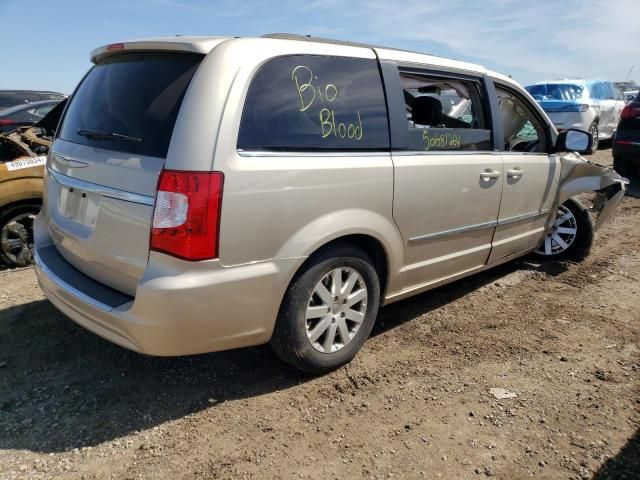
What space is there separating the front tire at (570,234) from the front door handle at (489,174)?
1.51m

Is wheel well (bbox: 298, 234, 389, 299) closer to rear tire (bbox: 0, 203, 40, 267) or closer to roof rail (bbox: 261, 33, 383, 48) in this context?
roof rail (bbox: 261, 33, 383, 48)

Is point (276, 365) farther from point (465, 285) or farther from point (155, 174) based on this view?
point (465, 285)

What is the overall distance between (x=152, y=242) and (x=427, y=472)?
1589 millimetres

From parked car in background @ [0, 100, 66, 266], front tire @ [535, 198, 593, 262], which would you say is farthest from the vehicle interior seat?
parked car in background @ [0, 100, 66, 266]

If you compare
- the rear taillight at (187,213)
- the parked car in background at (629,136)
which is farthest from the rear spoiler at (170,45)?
the parked car in background at (629,136)

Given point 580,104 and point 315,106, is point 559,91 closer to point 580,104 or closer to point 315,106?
point 580,104

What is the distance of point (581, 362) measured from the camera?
10.2 ft

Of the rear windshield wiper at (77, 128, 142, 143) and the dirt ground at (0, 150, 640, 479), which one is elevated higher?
the rear windshield wiper at (77, 128, 142, 143)

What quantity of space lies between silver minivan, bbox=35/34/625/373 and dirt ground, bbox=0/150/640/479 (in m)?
0.34

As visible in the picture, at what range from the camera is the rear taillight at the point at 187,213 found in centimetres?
218

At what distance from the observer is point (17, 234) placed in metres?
4.57

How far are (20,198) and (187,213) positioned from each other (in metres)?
3.09

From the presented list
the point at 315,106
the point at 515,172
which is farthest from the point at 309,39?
the point at 515,172

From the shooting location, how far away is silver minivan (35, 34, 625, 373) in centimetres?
223
